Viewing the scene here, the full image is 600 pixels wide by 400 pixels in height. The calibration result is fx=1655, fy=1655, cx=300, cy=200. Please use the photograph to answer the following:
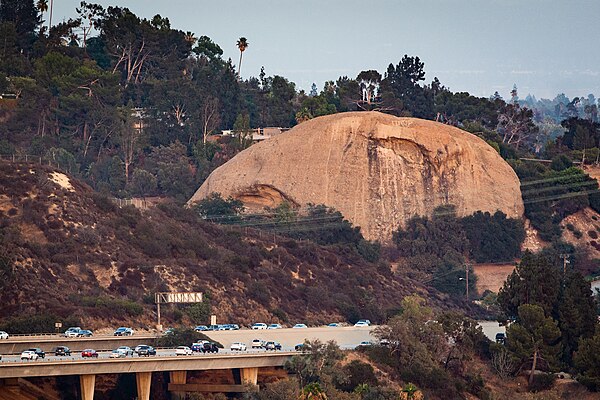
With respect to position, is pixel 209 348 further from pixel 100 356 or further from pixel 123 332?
pixel 123 332

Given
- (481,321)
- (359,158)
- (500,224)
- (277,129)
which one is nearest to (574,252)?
(500,224)

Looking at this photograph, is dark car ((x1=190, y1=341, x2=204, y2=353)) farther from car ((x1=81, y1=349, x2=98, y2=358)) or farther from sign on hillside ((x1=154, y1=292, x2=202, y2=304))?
sign on hillside ((x1=154, y1=292, x2=202, y2=304))

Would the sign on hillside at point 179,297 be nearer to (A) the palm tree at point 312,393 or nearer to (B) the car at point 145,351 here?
(B) the car at point 145,351

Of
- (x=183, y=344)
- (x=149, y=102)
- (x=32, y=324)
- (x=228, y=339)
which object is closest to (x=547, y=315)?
(x=228, y=339)

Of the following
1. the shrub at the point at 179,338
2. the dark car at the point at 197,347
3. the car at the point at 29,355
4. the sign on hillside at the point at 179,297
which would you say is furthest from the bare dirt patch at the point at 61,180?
the car at the point at 29,355

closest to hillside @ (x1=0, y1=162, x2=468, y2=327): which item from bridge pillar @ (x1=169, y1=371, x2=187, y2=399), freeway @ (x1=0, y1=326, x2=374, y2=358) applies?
freeway @ (x1=0, y1=326, x2=374, y2=358)

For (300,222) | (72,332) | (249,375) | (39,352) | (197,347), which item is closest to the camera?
(39,352)
